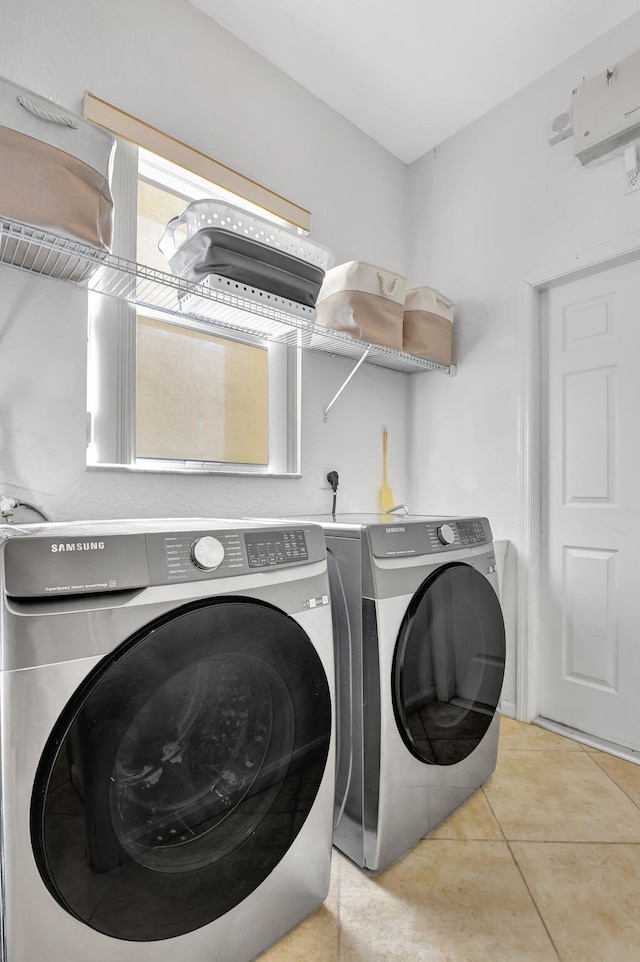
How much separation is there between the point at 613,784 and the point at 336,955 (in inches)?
45.7

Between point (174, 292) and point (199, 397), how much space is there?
1.33 feet

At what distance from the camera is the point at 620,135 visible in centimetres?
184

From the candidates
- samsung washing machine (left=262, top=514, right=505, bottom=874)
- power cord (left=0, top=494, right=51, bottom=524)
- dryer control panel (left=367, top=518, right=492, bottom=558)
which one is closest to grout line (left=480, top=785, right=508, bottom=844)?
samsung washing machine (left=262, top=514, right=505, bottom=874)

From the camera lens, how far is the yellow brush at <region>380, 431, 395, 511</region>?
2.55 m

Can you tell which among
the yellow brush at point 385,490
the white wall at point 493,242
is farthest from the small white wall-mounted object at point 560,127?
the yellow brush at point 385,490

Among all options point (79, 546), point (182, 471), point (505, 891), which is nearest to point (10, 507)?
point (182, 471)

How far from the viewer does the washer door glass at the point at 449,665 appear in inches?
52.2

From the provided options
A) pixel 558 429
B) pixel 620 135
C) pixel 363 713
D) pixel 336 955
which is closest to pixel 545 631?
pixel 558 429

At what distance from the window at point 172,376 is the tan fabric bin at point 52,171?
14.4 inches

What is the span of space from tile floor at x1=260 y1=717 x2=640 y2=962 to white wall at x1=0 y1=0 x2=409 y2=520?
122 centimetres

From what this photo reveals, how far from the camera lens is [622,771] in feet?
5.90

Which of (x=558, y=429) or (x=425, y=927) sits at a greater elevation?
(x=558, y=429)

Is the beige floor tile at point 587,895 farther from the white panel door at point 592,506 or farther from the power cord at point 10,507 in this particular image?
the power cord at point 10,507

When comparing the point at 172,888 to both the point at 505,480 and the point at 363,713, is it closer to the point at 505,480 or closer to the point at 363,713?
the point at 363,713
